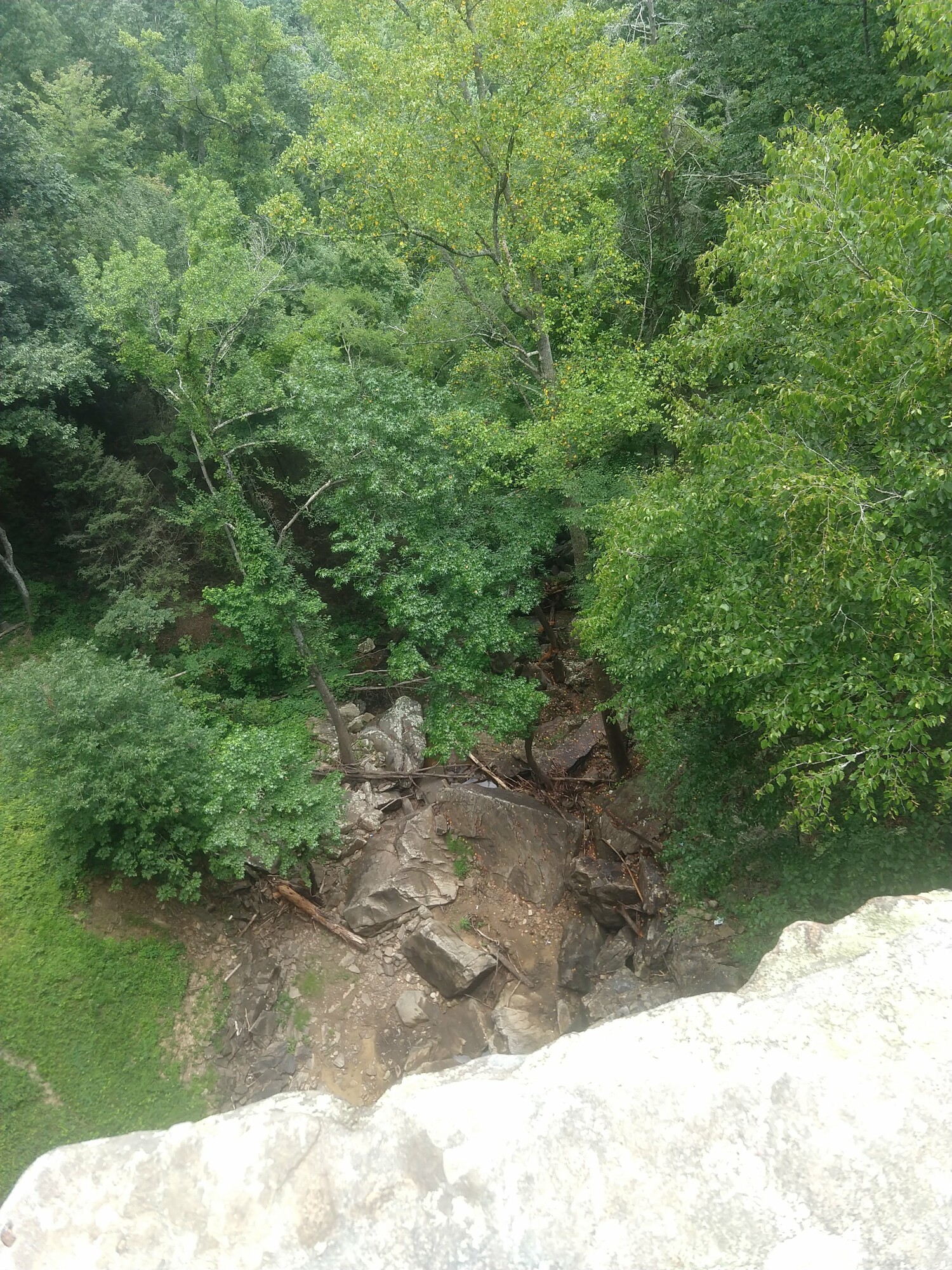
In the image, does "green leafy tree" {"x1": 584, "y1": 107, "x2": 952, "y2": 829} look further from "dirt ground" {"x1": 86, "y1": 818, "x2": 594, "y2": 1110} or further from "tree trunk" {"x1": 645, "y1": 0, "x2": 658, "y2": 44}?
"tree trunk" {"x1": 645, "y1": 0, "x2": 658, "y2": 44}

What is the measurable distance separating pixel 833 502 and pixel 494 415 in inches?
418

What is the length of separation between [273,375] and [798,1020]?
61.6 feet

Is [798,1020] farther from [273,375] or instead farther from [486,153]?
[273,375]

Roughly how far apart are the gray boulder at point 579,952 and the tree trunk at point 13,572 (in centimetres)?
1586

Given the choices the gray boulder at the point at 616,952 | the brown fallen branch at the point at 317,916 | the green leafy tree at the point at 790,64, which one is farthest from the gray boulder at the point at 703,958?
the green leafy tree at the point at 790,64

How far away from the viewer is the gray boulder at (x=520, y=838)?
545 inches

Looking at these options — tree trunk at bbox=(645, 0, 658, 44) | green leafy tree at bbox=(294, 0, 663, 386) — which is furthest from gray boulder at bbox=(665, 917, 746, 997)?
tree trunk at bbox=(645, 0, 658, 44)

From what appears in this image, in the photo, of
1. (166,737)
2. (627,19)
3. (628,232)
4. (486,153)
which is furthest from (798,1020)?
(627,19)

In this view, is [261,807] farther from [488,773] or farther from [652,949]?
[652,949]

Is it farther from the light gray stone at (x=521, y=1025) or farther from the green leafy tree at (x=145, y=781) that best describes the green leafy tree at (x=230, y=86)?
the light gray stone at (x=521, y=1025)

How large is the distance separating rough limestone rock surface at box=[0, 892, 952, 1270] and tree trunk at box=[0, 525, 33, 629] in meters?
18.5

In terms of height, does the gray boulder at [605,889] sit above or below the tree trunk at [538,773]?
below

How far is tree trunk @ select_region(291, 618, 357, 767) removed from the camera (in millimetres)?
15602

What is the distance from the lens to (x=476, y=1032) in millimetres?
12094
